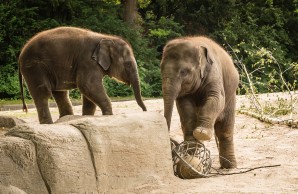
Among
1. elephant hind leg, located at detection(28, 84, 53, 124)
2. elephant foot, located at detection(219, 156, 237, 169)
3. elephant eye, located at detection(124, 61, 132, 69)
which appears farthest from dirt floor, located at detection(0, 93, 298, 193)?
elephant hind leg, located at detection(28, 84, 53, 124)

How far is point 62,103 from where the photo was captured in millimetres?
9680

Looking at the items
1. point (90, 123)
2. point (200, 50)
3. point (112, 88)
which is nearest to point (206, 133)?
point (200, 50)

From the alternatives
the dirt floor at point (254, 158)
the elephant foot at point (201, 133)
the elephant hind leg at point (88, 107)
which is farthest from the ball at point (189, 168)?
the elephant hind leg at point (88, 107)

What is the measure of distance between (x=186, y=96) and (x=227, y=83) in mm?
831

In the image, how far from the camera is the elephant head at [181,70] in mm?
7324

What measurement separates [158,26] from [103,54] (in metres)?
17.9

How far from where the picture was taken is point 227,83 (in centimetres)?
834

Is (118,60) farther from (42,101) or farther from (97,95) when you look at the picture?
(42,101)

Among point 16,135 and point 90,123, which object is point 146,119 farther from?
point 16,135

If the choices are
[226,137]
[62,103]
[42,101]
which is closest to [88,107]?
[62,103]

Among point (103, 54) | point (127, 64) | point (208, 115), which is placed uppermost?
point (103, 54)

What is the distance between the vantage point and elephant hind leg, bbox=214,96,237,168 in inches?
329

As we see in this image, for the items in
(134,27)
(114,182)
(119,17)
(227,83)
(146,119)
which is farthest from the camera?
(119,17)

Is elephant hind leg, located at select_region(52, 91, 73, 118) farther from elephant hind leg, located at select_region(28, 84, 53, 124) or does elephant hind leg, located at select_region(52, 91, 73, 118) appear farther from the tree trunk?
the tree trunk
